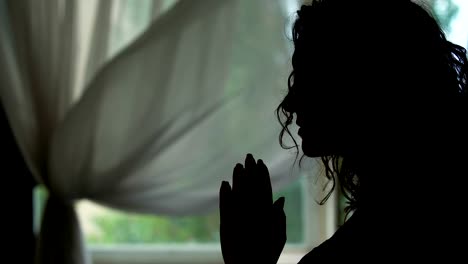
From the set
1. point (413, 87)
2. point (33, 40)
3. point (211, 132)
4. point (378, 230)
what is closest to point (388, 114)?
point (413, 87)

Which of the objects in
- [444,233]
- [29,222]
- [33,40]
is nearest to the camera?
[444,233]

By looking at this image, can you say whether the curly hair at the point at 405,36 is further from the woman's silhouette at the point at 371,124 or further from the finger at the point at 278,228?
the finger at the point at 278,228

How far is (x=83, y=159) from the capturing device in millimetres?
1493

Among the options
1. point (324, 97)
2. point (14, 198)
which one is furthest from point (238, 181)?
point (14, 198)

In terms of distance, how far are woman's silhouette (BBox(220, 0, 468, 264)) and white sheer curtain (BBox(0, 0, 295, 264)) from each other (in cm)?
64

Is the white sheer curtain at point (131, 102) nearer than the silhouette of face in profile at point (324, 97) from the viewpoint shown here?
No

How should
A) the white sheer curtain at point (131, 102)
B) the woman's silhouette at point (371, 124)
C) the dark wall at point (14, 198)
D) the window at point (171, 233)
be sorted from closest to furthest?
the woman's silhouette at point (371, 124), the white sheer curtain at point (131, 102), the dark wall at point (14, 198), the window at point (171, 233)

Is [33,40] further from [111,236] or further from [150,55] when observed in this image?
[111,236]

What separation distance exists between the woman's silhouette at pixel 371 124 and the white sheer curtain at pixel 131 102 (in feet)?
2.11

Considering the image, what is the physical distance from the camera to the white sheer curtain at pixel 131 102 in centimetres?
148

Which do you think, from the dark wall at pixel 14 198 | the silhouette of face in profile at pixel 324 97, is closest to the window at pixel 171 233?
the dark wall at pixel 14 198

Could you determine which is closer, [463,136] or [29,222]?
[463,136]

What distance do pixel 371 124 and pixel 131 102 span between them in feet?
2.60

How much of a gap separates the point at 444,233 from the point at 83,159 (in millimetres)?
984
